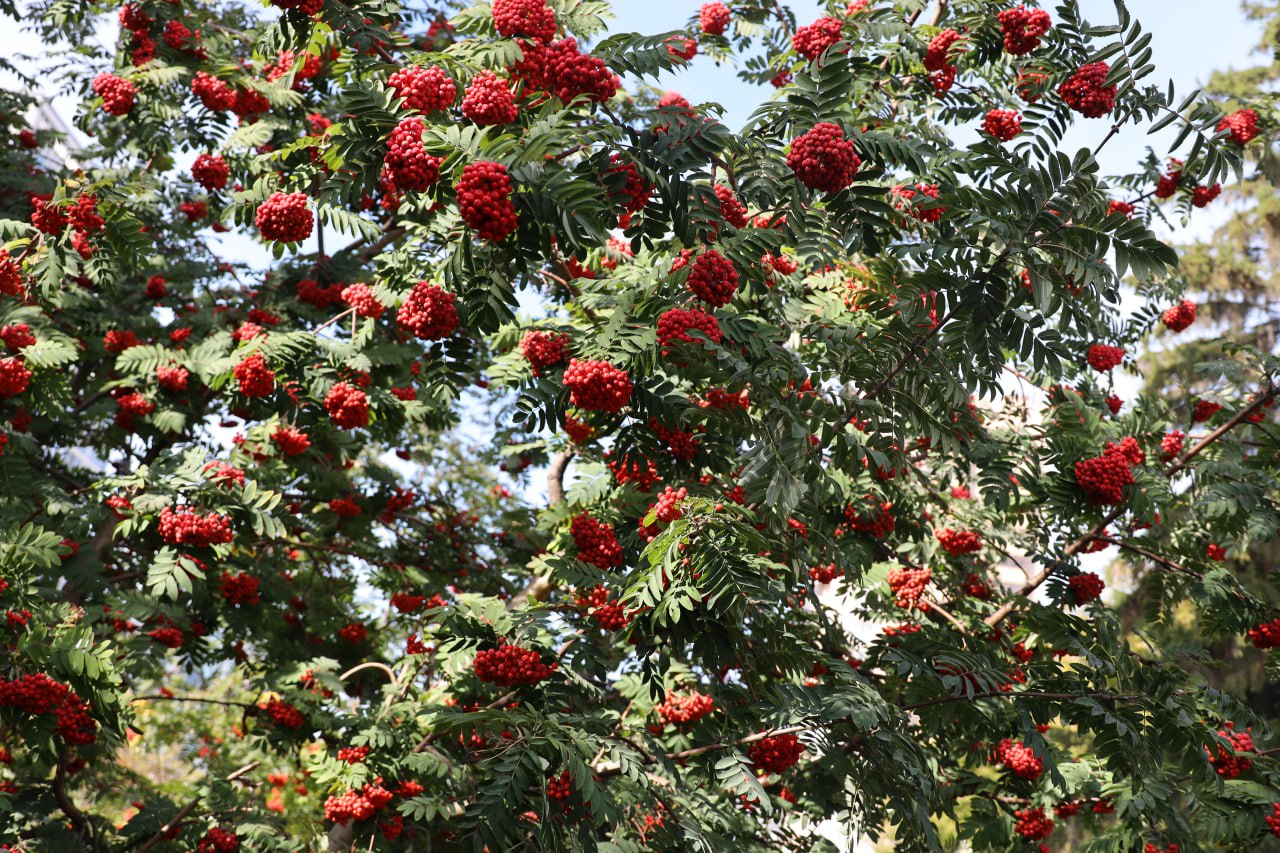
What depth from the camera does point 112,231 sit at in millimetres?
4977

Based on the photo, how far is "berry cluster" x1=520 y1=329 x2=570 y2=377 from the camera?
13.5ft

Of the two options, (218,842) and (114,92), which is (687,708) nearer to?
(218,842)

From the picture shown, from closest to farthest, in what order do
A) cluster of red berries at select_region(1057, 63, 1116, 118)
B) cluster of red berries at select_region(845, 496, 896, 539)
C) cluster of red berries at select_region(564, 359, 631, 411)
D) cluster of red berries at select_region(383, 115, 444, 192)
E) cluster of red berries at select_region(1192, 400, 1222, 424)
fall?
cluster of red berries at select_region(383, 115, 444, 192)
cluster of red berries at select_region(564, 359, 631, 411)
cluster of red berries at select_region(1057, 63, 1116, 118)
cluster of red berries at select_region(845, 496, 896, 539)
cluster of red berries at select_region(1192, 400, 1222, 424)

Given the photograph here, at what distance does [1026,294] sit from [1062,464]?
1441 mm

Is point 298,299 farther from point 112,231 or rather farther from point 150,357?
point 112,231

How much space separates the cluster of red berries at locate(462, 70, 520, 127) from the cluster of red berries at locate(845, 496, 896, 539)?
3058 millimetres

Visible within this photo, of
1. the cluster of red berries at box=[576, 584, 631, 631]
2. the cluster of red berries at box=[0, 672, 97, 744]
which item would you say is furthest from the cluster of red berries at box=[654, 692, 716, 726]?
the cluster of red berries at box=[0, 672, 97, 744]

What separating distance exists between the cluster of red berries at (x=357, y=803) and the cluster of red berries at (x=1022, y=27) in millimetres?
5322

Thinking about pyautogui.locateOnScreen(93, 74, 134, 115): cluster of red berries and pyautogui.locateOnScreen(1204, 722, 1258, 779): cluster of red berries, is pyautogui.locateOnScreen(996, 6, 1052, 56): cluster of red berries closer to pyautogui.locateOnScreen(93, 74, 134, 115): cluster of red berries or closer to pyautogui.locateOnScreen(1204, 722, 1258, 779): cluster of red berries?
pyautogui.locateOnScreen(1204, 722, 1258, 779): cluster of red berries

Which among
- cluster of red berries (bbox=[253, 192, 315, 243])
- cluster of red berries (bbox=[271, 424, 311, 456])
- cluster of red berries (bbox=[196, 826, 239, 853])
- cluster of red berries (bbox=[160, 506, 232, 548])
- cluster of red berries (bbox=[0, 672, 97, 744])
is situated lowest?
cluster of red berries (bbox=[196, 826, 239, 853])

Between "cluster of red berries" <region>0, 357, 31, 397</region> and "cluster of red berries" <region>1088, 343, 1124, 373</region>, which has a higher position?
"cluster of red berries" <region>1088, 343, 1124, 373</region>

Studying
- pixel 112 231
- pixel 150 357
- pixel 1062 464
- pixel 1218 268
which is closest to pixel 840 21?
pixel 1062 464

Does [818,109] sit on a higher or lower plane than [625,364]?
higher

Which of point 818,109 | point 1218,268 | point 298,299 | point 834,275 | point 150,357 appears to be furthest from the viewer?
point 1218,268
